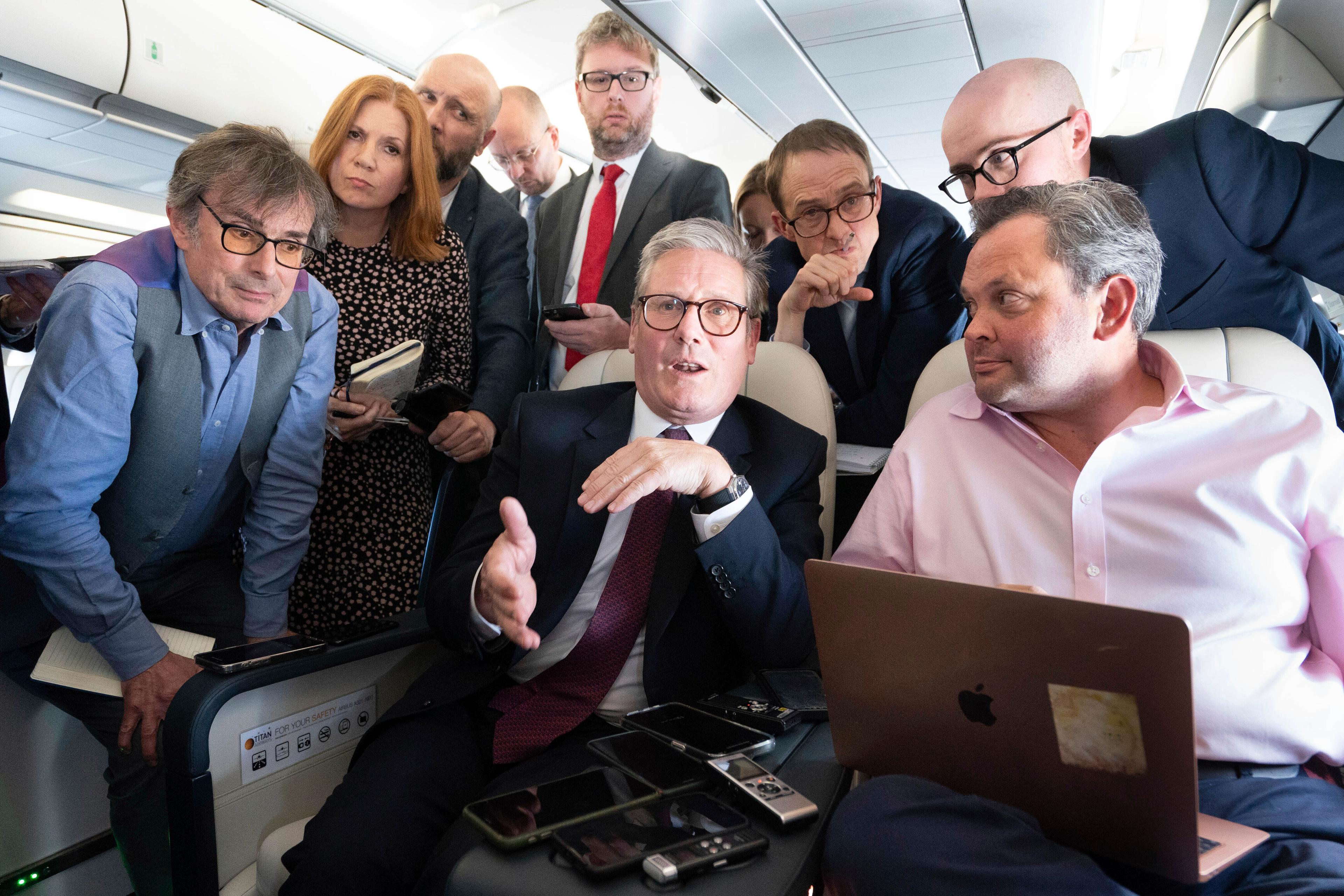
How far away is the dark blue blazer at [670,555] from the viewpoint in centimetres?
160

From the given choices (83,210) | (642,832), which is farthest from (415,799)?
(83,210)

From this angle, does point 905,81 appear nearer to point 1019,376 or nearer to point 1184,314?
point 1184,314

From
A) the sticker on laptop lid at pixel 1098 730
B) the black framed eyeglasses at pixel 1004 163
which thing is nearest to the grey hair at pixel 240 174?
the black framed eyeglasses at pixel 1004 163

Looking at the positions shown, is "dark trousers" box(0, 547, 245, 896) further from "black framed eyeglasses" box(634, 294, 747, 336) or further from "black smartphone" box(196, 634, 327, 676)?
"black framed eyeglasses" box(634, 294, 747, 336)

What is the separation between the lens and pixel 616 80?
131 inches

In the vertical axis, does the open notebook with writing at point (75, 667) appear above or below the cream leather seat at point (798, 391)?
below

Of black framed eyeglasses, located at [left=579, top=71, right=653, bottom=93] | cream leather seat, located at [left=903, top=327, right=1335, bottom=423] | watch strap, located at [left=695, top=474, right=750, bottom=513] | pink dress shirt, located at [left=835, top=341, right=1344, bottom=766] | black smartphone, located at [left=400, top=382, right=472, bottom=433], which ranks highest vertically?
black framed eyeglasses, located at [left=579, top=71, right=653, bottom=93]

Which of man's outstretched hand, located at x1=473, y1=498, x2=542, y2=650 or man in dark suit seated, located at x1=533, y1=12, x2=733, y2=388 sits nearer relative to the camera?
man's outstretched hand, located at x1=473, y1=498, x2=542, y2=650

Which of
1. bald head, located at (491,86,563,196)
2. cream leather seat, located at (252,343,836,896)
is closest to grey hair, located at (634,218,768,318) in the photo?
cream leather seat, located at (252,343,836,896)

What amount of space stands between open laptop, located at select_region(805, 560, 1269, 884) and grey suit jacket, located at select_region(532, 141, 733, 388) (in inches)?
74.9

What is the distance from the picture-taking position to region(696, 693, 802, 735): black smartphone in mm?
1359

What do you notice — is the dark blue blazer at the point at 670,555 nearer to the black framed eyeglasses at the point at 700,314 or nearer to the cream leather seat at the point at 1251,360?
the black framed eyeglasses at the point at 700,314

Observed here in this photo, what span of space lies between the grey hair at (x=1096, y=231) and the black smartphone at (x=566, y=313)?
1.13 m

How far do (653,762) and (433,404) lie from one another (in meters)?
1.26
